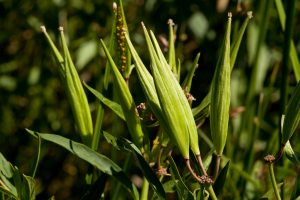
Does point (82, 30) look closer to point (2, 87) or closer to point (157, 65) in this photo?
point (2, 87)

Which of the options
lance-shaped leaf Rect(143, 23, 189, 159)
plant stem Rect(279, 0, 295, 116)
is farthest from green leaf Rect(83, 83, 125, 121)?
plant stem Rect(279, 0, 295, 116)

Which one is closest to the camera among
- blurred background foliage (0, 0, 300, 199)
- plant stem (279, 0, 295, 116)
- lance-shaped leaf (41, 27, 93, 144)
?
lance-shaped leaf (41, 27, 93, 144)

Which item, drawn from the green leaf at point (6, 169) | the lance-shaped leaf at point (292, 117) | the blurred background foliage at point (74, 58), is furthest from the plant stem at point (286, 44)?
the blurred background foliage at point (74, 58)

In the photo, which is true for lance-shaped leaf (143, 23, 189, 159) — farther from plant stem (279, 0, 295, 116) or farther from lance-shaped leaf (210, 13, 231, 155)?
plant stem (279, 0, 295, 116)

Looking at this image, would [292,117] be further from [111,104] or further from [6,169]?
[6,169]

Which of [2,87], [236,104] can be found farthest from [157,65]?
[2,87]
